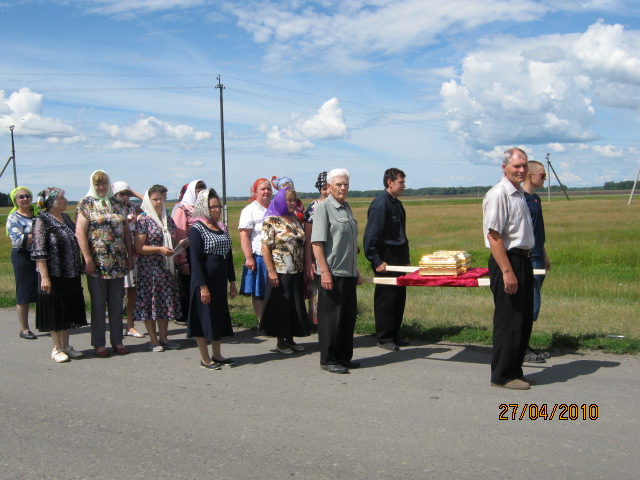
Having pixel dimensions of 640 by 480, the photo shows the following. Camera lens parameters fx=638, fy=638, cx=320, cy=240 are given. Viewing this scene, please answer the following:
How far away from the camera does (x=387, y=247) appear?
715cm

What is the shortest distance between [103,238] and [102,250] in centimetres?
13

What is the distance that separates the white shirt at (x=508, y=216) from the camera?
5.30 meters

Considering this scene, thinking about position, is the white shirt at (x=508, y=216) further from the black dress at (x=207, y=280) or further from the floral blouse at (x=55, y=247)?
the floral blouse at (x=55, y=247)

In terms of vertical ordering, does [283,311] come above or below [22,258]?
below

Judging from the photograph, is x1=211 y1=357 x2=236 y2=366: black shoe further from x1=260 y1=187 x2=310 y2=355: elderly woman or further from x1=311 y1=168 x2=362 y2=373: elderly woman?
x1=311 y1=168 x2=362 y2=373: elderly woman

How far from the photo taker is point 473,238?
84.3 feet

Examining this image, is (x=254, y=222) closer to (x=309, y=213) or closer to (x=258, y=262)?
(x=258, y=262)

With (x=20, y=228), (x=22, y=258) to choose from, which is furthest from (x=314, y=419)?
(x=22, y=258)

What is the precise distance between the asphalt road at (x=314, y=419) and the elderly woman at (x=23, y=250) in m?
1.37

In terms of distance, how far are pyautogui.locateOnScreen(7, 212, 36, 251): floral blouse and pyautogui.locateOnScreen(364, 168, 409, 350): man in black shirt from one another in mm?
4328

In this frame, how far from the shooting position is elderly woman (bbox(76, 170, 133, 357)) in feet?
22.7

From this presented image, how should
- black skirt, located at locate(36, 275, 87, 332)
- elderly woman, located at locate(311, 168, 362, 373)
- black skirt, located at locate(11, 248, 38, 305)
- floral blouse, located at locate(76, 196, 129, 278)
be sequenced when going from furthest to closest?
black skirt, located at locate(11, 248, 38, 305), floral blouse, located at locate(76, 196, 129, 278), black skirt, located at locate(36, 275, 87, 332), elderly woman, located at locate(311, 168, 362, 373)
